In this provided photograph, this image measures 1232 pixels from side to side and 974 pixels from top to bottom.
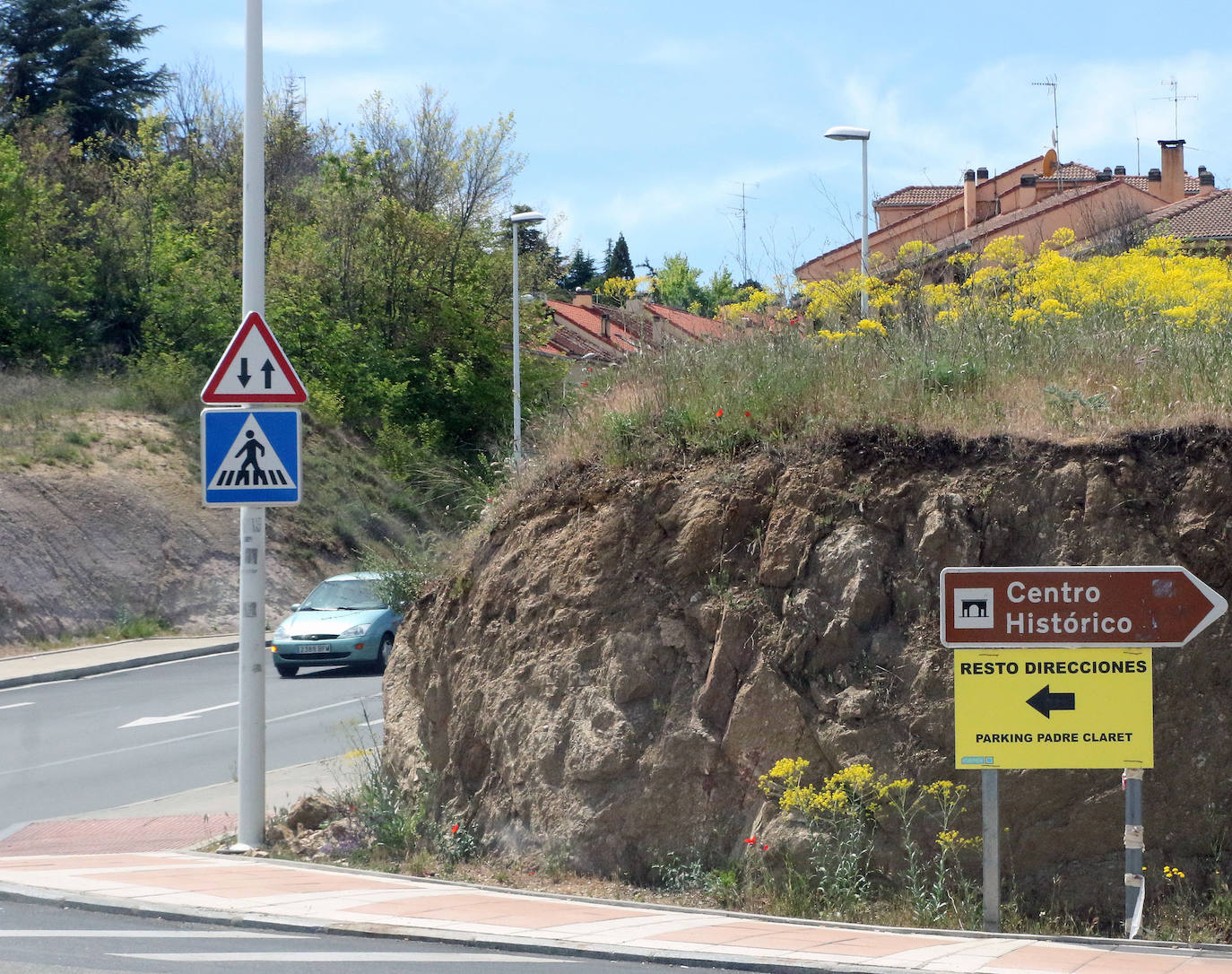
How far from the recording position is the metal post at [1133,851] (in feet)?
21.9

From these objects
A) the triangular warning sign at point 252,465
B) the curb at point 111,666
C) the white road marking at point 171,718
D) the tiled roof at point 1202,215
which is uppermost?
the tiled roof at point 1202,215

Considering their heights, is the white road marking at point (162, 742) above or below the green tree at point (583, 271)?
below

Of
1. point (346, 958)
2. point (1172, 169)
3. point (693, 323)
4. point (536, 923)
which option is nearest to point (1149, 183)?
point (1172, 169)

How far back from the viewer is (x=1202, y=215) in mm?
41188

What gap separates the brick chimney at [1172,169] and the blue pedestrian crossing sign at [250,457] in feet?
149

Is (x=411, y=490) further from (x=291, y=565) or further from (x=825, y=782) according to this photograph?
(x=825, y=782)

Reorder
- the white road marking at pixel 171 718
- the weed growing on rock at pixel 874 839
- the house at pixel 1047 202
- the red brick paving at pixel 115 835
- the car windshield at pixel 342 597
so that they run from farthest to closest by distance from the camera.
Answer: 1. the house at pixel 1047 202
2. the car windshield at pixel 342 597
3. the white road marking at pixel 171 718
4. the red brick paving at pixel 115 835
5. the weed growing on rock at pixel 874 839

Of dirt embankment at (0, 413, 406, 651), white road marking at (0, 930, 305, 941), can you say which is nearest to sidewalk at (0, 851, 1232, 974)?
white road marking at (0, 930, 305, 941)

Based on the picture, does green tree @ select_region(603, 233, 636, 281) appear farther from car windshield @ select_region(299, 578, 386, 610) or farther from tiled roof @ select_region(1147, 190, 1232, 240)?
car windshield @ select_region(299, 578, 386, 610)

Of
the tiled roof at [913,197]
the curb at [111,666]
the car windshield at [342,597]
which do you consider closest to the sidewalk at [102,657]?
the curb at [111,666]

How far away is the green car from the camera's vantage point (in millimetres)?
19859

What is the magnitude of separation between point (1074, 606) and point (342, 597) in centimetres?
1553

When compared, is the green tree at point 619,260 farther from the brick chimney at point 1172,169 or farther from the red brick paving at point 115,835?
the red brick paving at point 115,835

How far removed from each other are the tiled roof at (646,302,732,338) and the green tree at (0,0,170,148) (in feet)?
129
